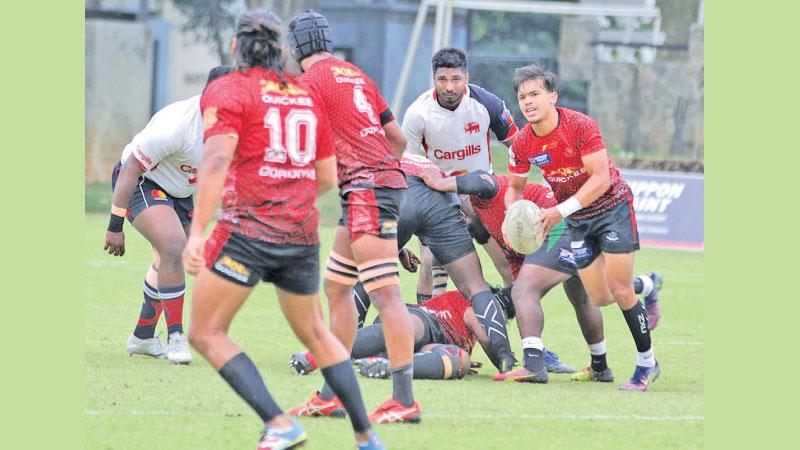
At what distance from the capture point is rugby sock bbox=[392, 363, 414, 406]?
7426mm

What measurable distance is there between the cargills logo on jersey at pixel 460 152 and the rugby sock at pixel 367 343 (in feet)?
6.62

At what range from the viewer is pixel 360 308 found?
10.3 metres

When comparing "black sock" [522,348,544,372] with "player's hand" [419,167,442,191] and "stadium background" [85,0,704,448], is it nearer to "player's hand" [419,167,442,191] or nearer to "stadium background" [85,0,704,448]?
"stadium background" [85,0,704,448]

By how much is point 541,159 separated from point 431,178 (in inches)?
33.6

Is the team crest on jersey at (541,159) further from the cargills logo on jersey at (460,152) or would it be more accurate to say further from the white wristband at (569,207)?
the cargills logo on jersey at (460,152)

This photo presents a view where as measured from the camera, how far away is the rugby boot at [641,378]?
9211 millimetres

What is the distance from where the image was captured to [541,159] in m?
9.15

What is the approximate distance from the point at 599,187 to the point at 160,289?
130 inches

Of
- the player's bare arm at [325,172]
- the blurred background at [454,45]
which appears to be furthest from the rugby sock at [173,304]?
the blurred background at [454,45]

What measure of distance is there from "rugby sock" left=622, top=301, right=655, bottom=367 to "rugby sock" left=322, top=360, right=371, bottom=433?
3329mm

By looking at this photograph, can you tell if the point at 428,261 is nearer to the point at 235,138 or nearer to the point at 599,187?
the point at 599,187

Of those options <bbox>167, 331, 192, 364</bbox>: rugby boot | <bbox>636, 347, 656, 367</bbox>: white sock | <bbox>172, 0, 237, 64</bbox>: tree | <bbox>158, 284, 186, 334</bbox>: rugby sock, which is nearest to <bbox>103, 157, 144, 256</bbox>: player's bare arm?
<bbox>158, 284, 186, 334</bbox>: rugby sock

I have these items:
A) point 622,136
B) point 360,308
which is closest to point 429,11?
point 622,136

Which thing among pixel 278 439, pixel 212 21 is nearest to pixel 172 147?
pixel 278 439
